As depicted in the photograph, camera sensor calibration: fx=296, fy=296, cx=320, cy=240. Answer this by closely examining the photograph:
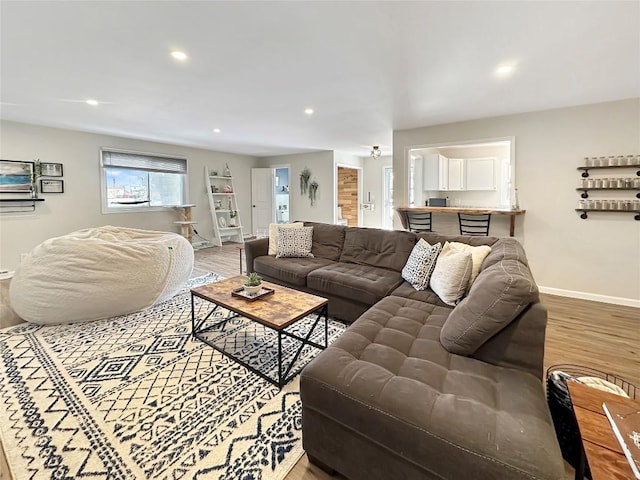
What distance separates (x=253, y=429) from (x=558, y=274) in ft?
13.9

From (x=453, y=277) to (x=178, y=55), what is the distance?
9.17 ft

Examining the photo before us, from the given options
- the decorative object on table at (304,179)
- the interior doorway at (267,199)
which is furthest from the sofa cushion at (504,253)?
the interior doorway at (267,199)

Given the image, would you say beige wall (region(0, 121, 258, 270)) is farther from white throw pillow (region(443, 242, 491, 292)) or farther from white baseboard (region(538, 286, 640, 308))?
white baseboard (region(538, 286, 640, 308))

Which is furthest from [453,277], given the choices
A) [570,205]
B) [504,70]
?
[570,205]

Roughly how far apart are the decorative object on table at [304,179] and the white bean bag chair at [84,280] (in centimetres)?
504

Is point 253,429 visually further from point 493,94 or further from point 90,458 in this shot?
point 493,94

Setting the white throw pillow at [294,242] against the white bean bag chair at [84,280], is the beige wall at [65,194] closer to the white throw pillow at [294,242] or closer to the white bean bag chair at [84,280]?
the white bean bag chair at [84,280]

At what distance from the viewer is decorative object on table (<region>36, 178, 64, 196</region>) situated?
481 centimetres

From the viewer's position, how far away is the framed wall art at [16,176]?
443 centimetres

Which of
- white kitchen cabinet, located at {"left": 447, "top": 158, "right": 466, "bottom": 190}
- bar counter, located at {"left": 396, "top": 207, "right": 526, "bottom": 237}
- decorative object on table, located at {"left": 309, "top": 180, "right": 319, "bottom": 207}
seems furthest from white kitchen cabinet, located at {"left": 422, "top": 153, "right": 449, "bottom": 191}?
decorative object on table, located at {"left": 309, "top": 180, "right": 319, "bottom": 207}

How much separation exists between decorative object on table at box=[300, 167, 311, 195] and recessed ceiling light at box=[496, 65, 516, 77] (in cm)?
543

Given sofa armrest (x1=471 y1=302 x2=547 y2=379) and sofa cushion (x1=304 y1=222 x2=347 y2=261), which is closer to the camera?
sofa armrest (x1=471 y1=302 x2=547 y2=379)

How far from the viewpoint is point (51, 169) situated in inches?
192

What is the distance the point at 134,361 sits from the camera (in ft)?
7.41
